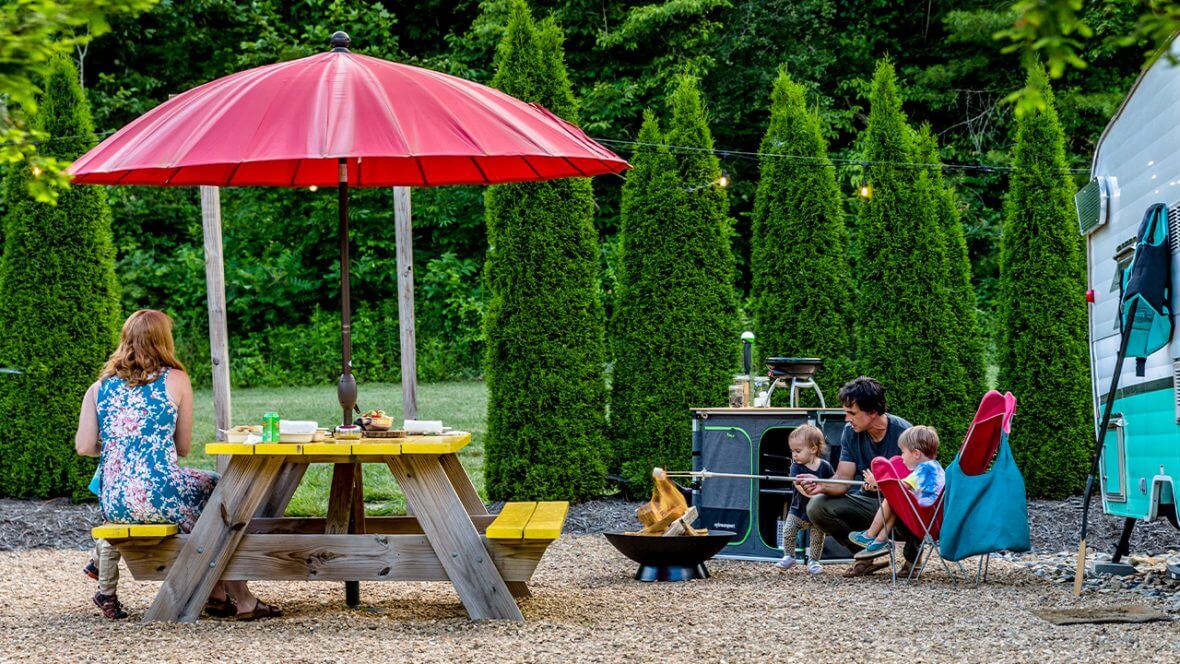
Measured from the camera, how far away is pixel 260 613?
5027 millimetres

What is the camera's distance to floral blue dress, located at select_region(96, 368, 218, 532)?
4805mm

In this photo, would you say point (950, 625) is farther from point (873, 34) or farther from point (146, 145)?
point (873, 34)

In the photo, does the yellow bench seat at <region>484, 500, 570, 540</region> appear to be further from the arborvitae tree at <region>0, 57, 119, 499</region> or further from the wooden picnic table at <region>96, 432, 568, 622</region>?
the arborvitae tree at <region>0, 57, 119, 499</region>

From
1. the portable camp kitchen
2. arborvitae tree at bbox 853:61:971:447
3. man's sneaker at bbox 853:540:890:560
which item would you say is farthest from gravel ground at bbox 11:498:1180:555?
man's sneaker at bbox 853:540:890:560

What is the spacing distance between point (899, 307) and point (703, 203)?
5.27 feet

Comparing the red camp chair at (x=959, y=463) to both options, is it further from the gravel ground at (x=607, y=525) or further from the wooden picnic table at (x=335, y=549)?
the wooden picnic table at (x=335, y=549)

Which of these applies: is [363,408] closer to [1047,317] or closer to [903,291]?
[903,291]

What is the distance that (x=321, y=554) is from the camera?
15.6 ft

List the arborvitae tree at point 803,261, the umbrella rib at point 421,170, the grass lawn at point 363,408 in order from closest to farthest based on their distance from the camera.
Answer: the umbrella rib at point 421,170
the arborvitae tree at point 803,261
the grass lawn at point 363,408

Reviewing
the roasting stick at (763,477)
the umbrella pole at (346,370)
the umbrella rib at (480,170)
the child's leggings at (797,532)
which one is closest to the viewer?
the umbrella pole at (346,370)

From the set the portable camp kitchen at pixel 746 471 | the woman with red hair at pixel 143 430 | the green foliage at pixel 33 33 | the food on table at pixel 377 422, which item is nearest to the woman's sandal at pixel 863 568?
the portable camp kitchen at pixel 746 471

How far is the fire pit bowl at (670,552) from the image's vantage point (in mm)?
5824

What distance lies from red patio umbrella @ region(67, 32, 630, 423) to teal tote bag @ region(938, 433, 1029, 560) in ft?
7.06

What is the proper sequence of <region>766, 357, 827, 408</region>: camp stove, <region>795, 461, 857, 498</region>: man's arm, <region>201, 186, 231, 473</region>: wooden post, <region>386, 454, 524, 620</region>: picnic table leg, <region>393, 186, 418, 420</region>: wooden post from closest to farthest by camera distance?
<region>386, 454, 524, 620</region>: picnic table leg, <region>795, 461, 857, 498</region>: man's arm, <region>766, 357, 827, 408</region>: camp stove, <region>201, 186, 231, 473</region>: wooden post, <region>393, 186, 418, 420</region>: wooden post
